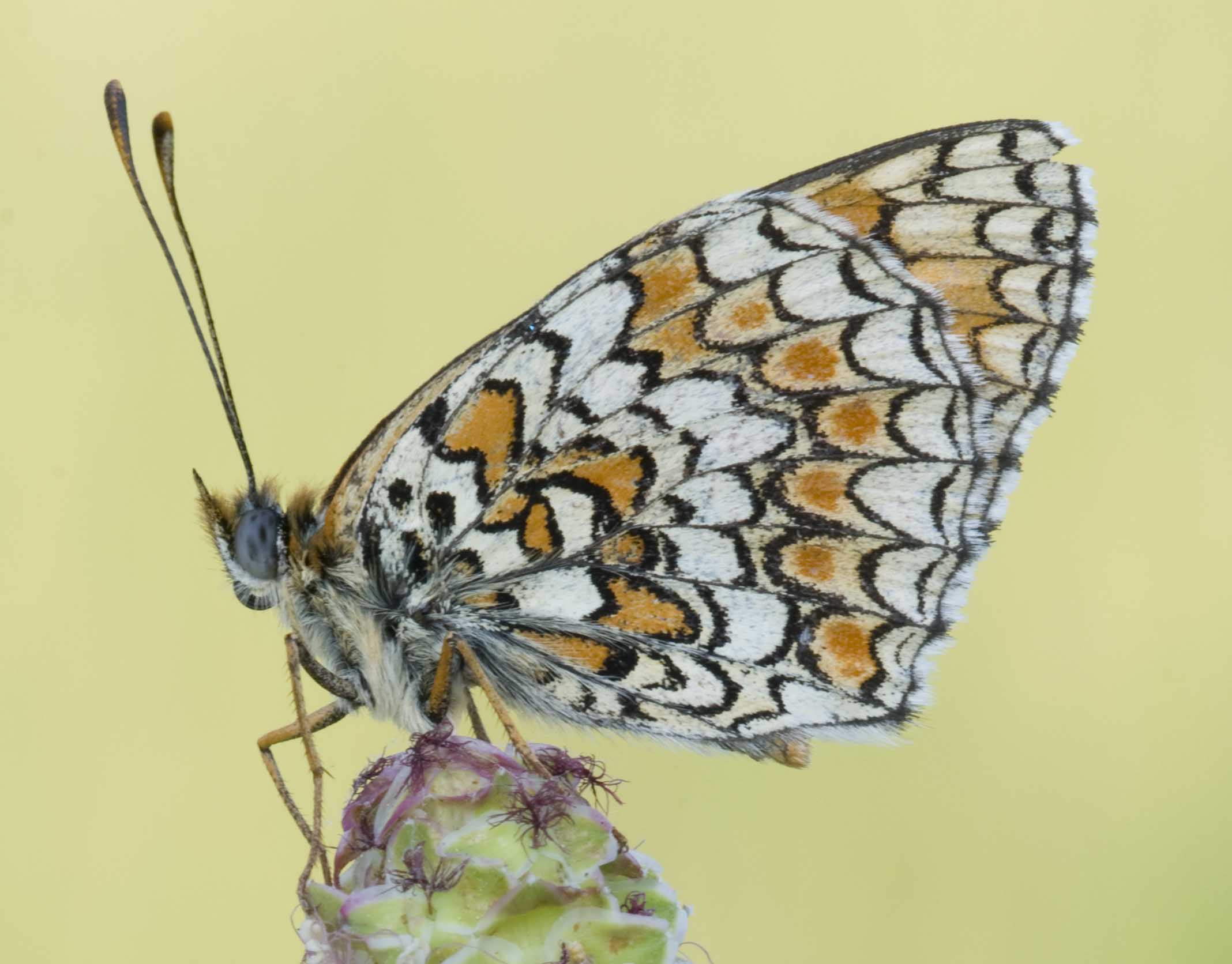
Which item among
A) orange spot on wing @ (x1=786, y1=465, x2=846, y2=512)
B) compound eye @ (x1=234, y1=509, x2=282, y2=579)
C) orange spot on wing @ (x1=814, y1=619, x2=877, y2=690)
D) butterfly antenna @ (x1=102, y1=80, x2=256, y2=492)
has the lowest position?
orange spot on wing @ (x1=814, y1=619, x2=877, y2=690)

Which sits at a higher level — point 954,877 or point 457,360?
point 457,360

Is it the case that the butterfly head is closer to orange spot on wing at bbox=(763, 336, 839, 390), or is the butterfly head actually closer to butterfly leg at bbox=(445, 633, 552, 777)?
butterfly leg at bbox=(445, 633, 552, 777)

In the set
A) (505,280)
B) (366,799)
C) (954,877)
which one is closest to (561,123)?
(505,280)

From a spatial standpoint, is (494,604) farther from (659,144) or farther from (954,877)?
(659,144)

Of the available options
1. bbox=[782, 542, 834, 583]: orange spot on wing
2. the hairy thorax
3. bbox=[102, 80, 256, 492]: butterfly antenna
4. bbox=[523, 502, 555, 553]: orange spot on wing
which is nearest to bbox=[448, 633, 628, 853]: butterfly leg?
the hairy thorax

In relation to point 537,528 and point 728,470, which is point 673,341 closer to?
point 728,470

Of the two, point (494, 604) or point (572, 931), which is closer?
point (572, 931)

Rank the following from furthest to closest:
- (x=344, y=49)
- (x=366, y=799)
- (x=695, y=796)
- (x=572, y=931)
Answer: (x=344, y=49) → (x=695, y=796) → (x=366, y=799) → (x=572, y=931)
